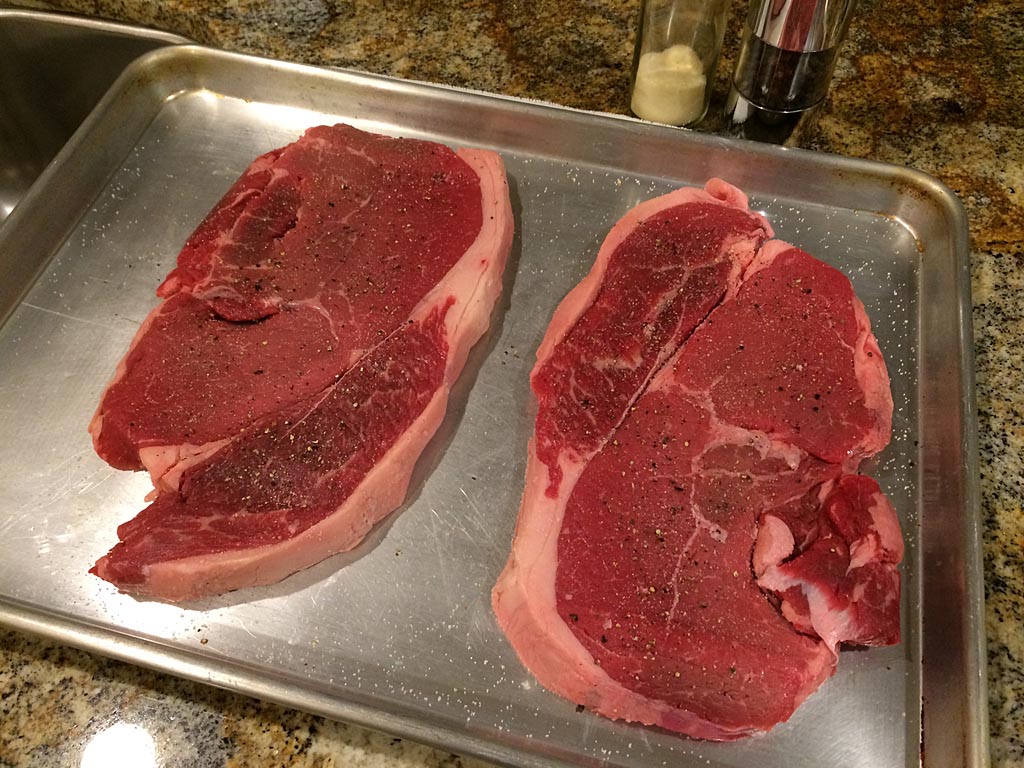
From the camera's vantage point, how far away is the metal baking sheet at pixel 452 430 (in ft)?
4.42

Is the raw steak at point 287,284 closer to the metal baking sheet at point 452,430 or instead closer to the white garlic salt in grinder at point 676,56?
the metal baking sheet at point 452,430

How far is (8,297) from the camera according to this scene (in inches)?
71.2

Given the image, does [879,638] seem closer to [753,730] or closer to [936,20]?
[753,730]

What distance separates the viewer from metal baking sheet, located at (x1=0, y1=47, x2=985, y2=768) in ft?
4.42

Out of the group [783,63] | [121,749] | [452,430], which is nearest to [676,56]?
[783,63]

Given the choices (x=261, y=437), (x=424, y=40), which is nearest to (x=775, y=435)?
(x=261, y=437)

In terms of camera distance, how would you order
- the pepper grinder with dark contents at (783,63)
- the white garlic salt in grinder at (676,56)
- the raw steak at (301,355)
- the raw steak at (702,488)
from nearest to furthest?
1. the raw steak at (702,488)
2. the raw steak at (301,355)
3. the pepper grinder with dark contents at (783,63)
4. the white garlic salt in grinder at (676,56)

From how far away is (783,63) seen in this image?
1779 millimetres

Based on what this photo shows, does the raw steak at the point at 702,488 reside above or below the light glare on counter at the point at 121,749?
above

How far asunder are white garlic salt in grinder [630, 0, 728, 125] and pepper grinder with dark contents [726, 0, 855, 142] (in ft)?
0.31

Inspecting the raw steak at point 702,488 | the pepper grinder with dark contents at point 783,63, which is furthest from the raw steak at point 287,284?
the pepper grinder with dark contents at point 783,63

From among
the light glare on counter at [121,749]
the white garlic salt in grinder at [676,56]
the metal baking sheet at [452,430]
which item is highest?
the white garlic salt in grinder at [676,56]

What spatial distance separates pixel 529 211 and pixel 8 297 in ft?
4.19

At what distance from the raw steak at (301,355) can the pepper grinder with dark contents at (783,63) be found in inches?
25.7
